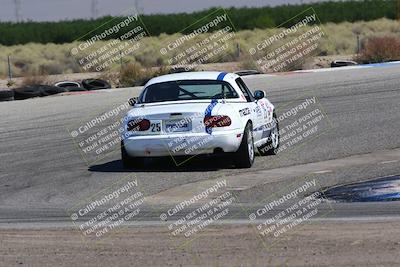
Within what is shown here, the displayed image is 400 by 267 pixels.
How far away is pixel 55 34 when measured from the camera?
67.1 meters

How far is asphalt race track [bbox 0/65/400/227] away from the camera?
12453 mm

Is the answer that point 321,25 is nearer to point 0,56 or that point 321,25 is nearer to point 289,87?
point 0,56

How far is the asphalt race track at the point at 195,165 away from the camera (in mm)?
12453

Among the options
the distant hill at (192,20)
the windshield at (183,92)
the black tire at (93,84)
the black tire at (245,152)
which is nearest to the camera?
the black tire at (245,152)

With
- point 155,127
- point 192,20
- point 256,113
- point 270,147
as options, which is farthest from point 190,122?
point 192,20

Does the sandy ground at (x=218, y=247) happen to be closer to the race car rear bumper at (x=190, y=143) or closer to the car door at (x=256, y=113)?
the race car rear bumper at (x=190, y=143)

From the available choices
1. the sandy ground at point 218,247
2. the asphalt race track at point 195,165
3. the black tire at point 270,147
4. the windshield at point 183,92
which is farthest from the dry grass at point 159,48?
the sandy ground at point 218,247

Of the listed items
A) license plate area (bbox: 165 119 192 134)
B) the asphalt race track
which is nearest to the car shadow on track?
the asphalt race track

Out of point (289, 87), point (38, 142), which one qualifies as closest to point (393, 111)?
point (289, 87)

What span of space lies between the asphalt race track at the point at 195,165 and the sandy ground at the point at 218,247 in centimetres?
98

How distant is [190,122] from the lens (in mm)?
14555

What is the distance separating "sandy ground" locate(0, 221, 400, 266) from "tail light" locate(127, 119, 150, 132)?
4319mm

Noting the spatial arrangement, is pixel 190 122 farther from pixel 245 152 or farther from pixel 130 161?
pixel 130 161

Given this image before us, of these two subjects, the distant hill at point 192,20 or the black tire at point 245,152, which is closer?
the black tire at point 245,152
